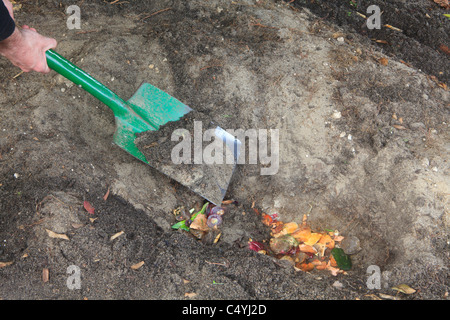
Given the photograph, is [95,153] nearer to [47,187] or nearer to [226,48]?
[47,187]

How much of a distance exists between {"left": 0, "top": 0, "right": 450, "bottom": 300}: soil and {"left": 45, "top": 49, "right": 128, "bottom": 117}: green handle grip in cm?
29

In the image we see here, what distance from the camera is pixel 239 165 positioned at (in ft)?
10.5

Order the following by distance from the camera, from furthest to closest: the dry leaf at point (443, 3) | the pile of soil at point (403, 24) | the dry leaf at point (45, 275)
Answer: the dry leaf at point (443, 3)
the pile of soil at point (403, 24)
the dry leaf at point (45, 275)

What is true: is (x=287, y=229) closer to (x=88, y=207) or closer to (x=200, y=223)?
(x=200, y=223)

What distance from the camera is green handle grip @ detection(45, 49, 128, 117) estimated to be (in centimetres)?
269

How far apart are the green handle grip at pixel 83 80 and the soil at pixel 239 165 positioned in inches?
11.4

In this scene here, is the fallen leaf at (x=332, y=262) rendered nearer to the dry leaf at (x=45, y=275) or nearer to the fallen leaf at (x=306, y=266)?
the fallen leaf at (x=306, y=266)

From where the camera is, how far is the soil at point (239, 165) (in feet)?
7.82

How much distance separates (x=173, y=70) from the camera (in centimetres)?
339

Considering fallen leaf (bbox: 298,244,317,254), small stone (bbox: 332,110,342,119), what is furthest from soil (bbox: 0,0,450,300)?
fallen leaf (bbox: 298,244,317,254)
